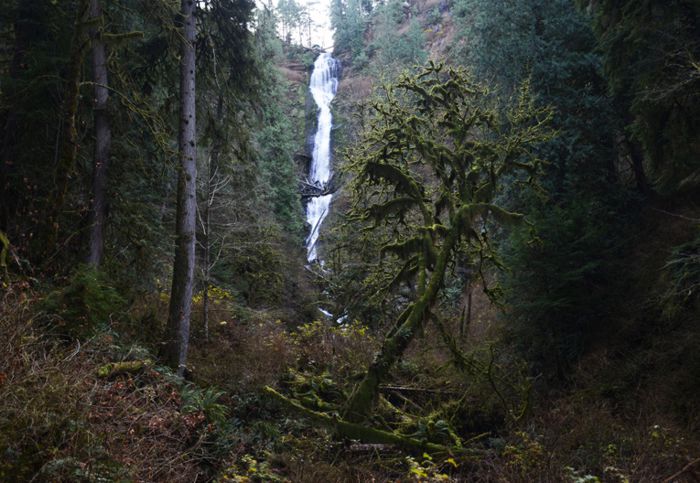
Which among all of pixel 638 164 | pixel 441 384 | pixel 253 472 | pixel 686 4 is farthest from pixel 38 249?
pixel 638 164

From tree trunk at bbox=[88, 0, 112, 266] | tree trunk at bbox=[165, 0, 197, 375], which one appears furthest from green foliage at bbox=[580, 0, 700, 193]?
tree trunk at bbox=[88, 0, 112, 266]

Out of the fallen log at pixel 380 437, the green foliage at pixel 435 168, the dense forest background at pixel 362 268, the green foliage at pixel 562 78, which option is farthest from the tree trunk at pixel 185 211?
the green foliage at pixel 562 78

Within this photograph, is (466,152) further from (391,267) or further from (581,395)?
(581,395)

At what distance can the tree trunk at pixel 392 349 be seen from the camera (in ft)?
31.5

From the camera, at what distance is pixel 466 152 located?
12070mm

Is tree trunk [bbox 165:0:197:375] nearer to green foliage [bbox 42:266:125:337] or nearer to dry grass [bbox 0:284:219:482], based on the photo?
green foliage [bbox 42:266:125:337]

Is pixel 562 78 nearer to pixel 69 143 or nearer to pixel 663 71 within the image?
pixel 663 71

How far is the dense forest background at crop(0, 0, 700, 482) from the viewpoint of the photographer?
613 centimetres

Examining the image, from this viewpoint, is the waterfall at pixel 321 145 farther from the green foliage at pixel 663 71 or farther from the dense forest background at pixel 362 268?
the green foliage at pixel 663 71

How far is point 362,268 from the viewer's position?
616 inches

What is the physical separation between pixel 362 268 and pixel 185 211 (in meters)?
7.17

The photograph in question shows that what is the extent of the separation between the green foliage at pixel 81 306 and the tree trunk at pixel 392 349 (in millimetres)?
5071

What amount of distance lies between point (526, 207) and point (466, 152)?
4073 mm

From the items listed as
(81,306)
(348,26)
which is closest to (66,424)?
(81,306)
